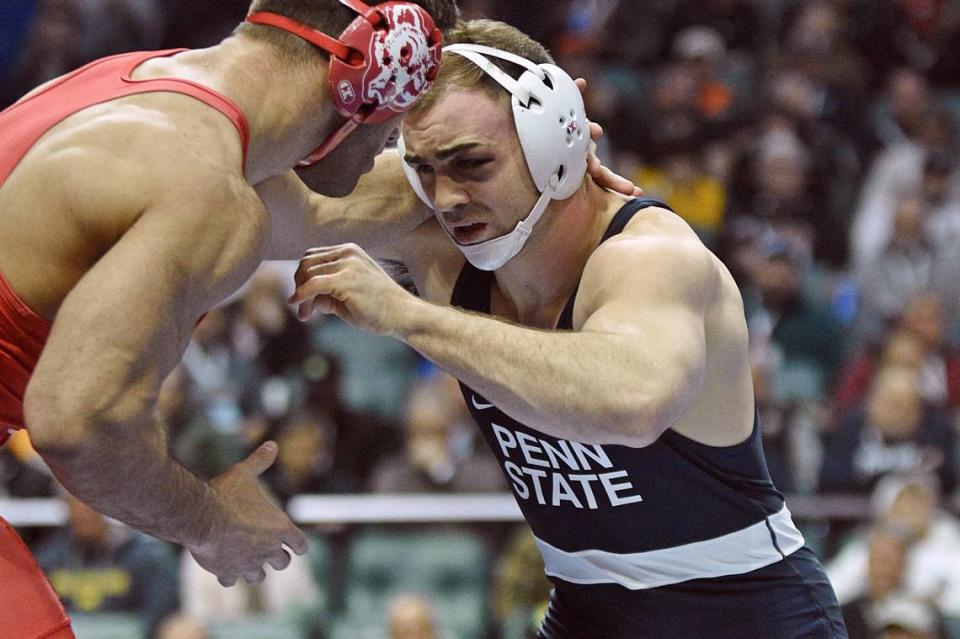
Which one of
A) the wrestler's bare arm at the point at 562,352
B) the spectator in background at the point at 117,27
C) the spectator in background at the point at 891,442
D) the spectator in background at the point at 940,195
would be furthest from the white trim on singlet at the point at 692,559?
the spectator in background at the point at 117,27

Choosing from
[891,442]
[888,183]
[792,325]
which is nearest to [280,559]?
[891,442]

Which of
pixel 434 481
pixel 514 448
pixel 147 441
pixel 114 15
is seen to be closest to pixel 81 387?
pixel 147 441

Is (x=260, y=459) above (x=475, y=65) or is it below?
below

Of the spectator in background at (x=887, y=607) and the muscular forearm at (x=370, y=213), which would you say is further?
the spectator in background at (x=887, y=607)

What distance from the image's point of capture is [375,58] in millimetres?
3076

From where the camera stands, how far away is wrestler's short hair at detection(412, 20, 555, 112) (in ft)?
11.3

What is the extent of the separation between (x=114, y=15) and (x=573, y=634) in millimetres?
8558

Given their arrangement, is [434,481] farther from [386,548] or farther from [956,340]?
[956,340]

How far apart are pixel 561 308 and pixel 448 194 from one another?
0.42 m

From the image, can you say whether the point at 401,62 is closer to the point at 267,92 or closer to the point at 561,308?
the point at 267,92

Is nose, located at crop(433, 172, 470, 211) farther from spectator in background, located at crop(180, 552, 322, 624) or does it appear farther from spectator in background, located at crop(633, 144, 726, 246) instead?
spectator in background, located at crop(633, 144, 726, 246)

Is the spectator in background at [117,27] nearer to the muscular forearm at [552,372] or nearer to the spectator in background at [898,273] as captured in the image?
the spectator in background at [898,273]

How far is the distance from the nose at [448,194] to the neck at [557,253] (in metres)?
0.23

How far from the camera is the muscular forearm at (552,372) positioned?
117 inches
